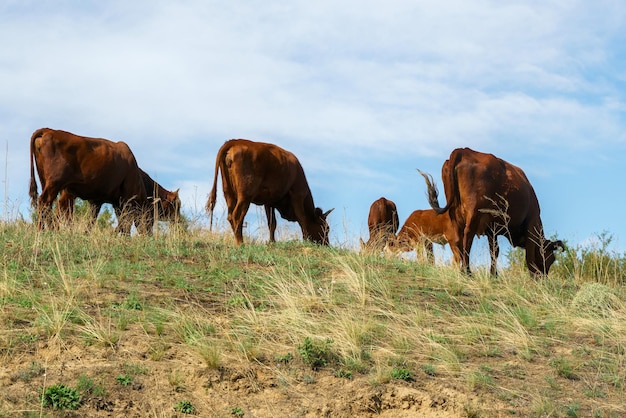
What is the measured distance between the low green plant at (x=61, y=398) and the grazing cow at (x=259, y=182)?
288 inches

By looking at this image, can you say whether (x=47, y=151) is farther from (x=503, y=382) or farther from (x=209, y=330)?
(x=503, y=382)

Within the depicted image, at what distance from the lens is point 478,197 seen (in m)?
12.3

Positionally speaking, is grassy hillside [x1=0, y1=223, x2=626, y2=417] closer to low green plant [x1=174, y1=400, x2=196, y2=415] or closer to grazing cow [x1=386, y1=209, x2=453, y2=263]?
low green plant [x1=174, y1=400, x2=196, y2=415]

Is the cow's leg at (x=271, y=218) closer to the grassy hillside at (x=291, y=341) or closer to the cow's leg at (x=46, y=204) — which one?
the cow's leg at (x=46, y=204)

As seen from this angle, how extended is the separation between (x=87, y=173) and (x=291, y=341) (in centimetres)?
890

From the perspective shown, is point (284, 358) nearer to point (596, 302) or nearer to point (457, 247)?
point (596, 302)

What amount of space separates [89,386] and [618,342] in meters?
5.31

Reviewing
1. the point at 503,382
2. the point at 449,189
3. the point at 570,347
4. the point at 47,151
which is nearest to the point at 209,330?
the point at 503,382

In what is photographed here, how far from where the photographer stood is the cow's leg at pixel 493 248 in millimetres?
12250

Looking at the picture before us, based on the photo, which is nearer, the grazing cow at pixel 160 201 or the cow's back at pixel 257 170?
the cow's back at pixel 257 170

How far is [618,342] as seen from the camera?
8.77 metres

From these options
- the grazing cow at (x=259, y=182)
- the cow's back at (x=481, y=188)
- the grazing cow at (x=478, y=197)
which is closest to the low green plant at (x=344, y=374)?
the grazing cow at (x=478, y=197)

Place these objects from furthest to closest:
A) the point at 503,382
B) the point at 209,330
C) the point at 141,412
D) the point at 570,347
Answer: the point at 570,347
the point at 209,330
the point at 503,382
the point at 141,412

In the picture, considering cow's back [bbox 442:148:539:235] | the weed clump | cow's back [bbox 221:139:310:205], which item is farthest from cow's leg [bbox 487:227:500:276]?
cow's back [bbox 221:139:310:205]
